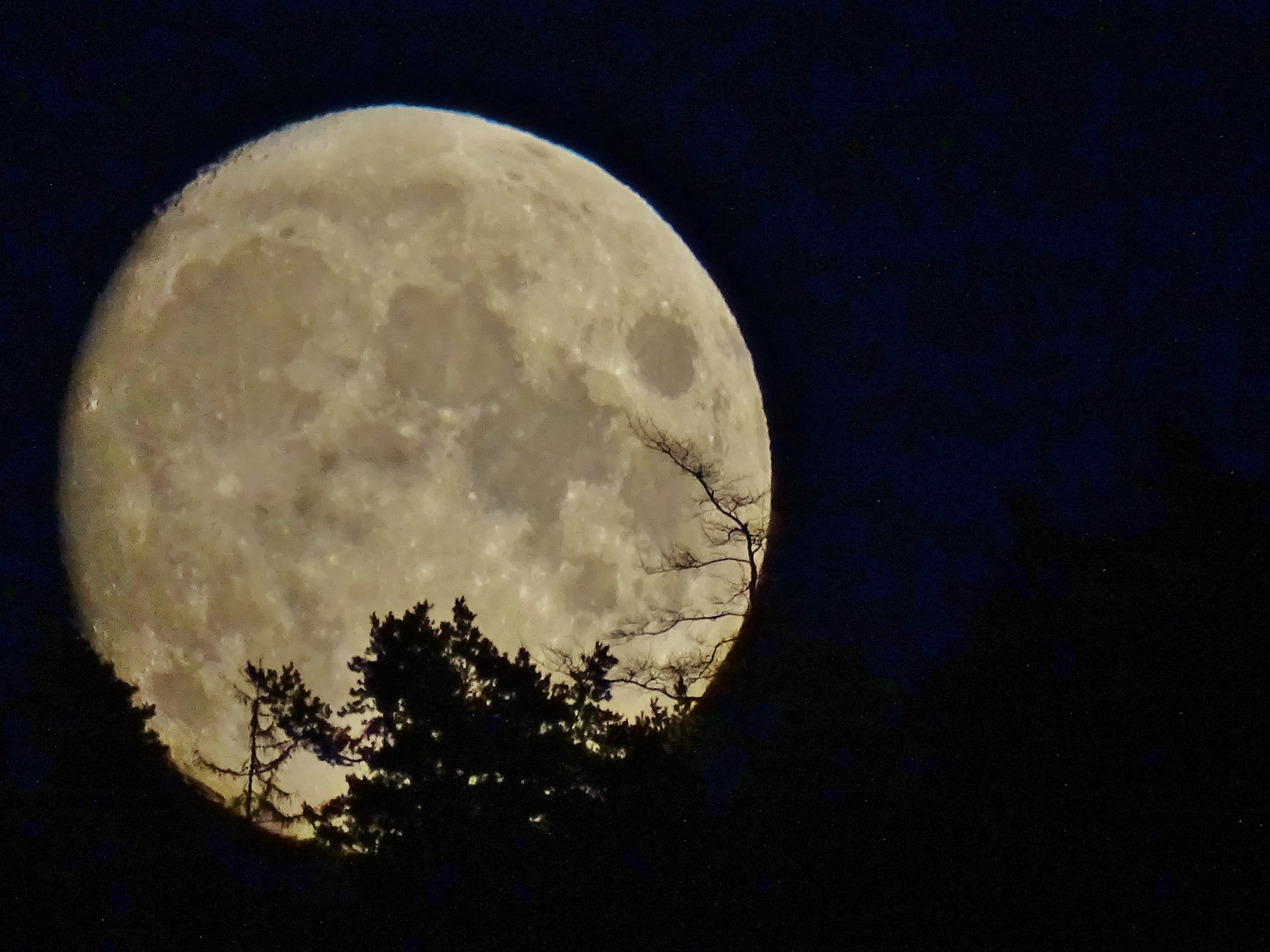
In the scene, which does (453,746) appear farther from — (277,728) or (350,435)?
(350,435)

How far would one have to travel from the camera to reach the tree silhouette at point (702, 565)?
6781mm

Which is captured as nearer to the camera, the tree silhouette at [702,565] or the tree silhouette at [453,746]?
the tree silhouette at [453,746]

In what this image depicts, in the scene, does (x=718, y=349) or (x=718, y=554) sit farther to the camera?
(x=718, y=349)

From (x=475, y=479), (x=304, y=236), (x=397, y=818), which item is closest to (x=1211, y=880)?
(x=397, y=818)

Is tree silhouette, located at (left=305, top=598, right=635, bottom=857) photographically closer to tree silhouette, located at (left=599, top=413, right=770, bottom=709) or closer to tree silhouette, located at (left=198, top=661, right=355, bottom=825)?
tree silhouette, located at (left=198, top=661, right=355, bottom=825)

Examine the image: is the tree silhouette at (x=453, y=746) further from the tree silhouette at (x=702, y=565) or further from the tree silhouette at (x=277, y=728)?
the tree silhouette at (x=702, y=565)

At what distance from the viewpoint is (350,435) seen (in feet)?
20.5

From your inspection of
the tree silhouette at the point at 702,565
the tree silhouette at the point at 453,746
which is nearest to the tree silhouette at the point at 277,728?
the tree silhouette at the point at 453,746

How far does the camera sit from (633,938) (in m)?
4.90

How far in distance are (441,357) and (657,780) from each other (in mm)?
3926

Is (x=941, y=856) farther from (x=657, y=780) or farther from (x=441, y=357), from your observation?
(x=441, y=357)

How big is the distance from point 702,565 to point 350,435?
3.49 m

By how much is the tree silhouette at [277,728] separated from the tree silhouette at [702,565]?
2.46 m

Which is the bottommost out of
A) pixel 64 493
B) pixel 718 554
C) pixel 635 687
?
pixel 635 687
